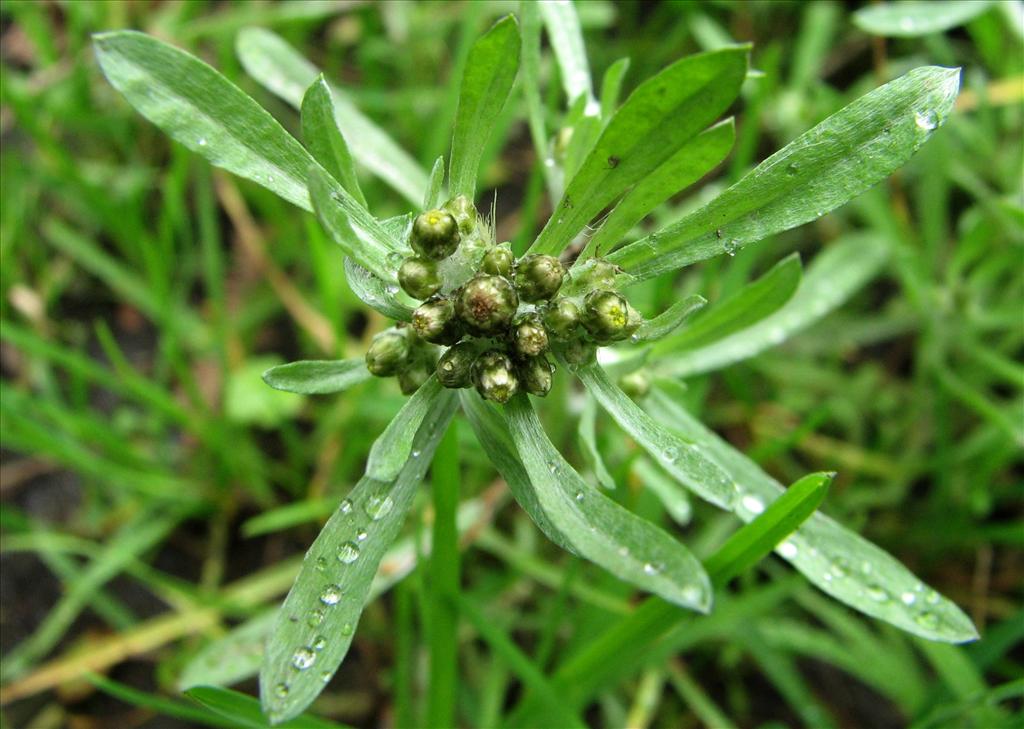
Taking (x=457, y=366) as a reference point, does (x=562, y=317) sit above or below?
above

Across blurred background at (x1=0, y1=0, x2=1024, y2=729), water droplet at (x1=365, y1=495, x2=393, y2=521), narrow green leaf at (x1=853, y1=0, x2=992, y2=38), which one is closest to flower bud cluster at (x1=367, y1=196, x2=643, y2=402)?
water droplet at (x1=365, y1=495, x2=393, y2=521)

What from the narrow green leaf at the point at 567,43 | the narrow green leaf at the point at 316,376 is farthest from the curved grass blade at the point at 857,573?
the narrow green leaf at the point at 567,43

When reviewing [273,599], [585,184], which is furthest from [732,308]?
[273,599]

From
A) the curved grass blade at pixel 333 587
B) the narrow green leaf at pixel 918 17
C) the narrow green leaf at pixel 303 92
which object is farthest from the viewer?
the narrow green leaf at pixel 918 17

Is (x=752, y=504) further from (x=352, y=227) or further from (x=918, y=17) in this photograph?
(x=918, y=17)

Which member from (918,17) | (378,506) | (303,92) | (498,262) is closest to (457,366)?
(498,262)

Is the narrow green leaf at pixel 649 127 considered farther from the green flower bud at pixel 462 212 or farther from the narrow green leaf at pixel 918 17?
the narrow green leaf at pixel 918 17
